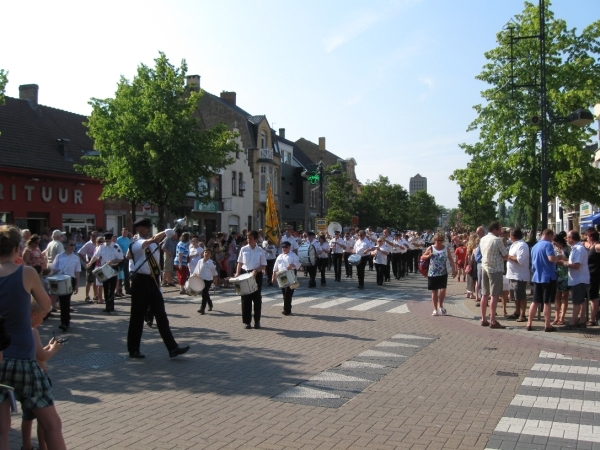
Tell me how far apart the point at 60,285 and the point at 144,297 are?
311 cm

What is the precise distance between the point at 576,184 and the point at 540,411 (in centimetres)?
1470

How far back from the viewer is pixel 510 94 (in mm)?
19703

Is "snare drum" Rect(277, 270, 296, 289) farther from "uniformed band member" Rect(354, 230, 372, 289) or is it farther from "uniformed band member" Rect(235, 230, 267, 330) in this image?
"uniformed band member" Rect(354, 230, 372, 289)

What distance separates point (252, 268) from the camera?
12086 millimetres

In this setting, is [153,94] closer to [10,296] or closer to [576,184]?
[576,184]

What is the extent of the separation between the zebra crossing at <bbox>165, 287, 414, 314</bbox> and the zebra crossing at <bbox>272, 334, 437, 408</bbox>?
4.56 meters

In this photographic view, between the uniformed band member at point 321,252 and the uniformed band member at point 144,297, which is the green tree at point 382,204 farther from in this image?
the uniformed band member at point 144,297

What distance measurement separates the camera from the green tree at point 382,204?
2219 inches

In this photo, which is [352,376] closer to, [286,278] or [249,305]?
[249,305]

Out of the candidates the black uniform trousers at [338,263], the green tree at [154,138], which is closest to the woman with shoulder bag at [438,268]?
the black uniform trousers at [338,263]

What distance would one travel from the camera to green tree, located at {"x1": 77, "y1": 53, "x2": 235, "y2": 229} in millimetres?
23656

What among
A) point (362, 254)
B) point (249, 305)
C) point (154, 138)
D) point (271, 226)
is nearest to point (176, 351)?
point (249, 305)

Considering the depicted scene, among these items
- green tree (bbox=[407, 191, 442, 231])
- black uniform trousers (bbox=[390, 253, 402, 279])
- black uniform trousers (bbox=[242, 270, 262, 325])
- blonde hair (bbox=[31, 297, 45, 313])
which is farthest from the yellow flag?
green tree (bbox=[407, 191, 442, 231])

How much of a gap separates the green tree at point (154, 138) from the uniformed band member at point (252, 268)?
1213 cm
